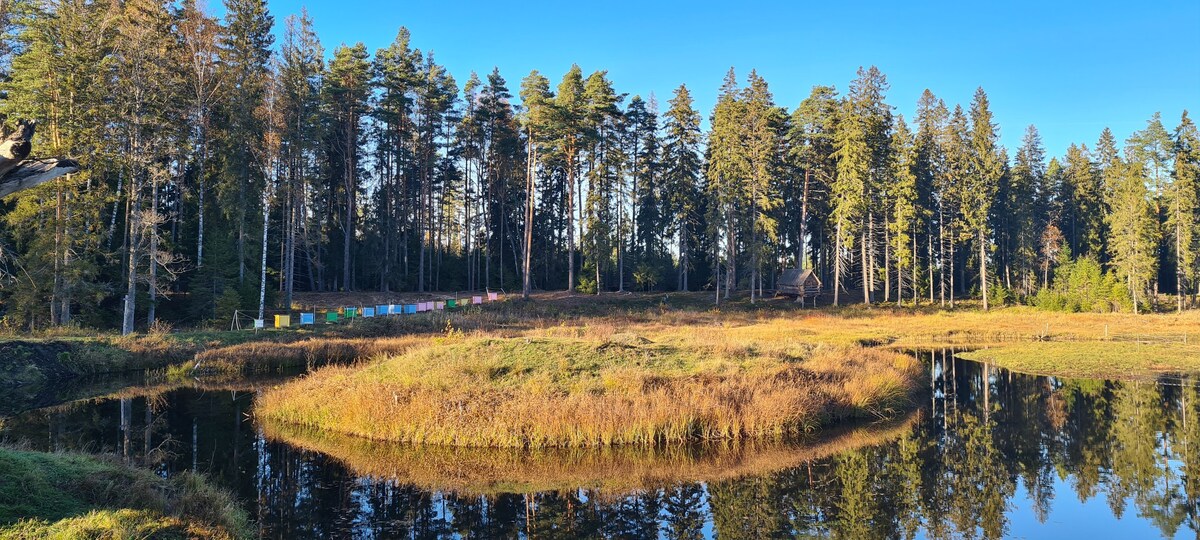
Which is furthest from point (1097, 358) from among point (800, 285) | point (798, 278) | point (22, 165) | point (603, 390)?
point (22, 165)

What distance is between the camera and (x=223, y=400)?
68.2 feet

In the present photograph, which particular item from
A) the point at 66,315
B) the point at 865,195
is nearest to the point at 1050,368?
the point at 865,195

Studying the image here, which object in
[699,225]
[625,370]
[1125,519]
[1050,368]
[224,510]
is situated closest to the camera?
[224,510]

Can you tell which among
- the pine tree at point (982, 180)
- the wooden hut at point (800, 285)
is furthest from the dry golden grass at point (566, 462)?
the pine tree at point (982, 180)

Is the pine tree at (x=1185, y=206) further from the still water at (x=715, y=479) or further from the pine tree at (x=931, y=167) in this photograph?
the still water at (x=715, y=479)

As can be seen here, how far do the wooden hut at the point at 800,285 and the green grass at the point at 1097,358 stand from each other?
2130 centimetres

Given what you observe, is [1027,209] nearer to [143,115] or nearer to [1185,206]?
[1185,206]

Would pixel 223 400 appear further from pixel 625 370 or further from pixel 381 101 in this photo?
pixel 381 101

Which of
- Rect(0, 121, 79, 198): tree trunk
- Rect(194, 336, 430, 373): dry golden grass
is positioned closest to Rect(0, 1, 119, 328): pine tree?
Rect(194, 336, 430, 373): dry golden grass

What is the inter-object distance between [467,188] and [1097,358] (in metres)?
47.3

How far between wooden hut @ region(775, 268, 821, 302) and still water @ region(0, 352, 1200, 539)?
37088 millimetres

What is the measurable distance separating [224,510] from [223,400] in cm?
1330

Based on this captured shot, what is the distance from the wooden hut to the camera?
56.2m

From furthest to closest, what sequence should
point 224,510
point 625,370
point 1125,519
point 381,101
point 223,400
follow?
point 381,101 < point 223,400 < point 625,370 < point 1125,519 < point 224,510
